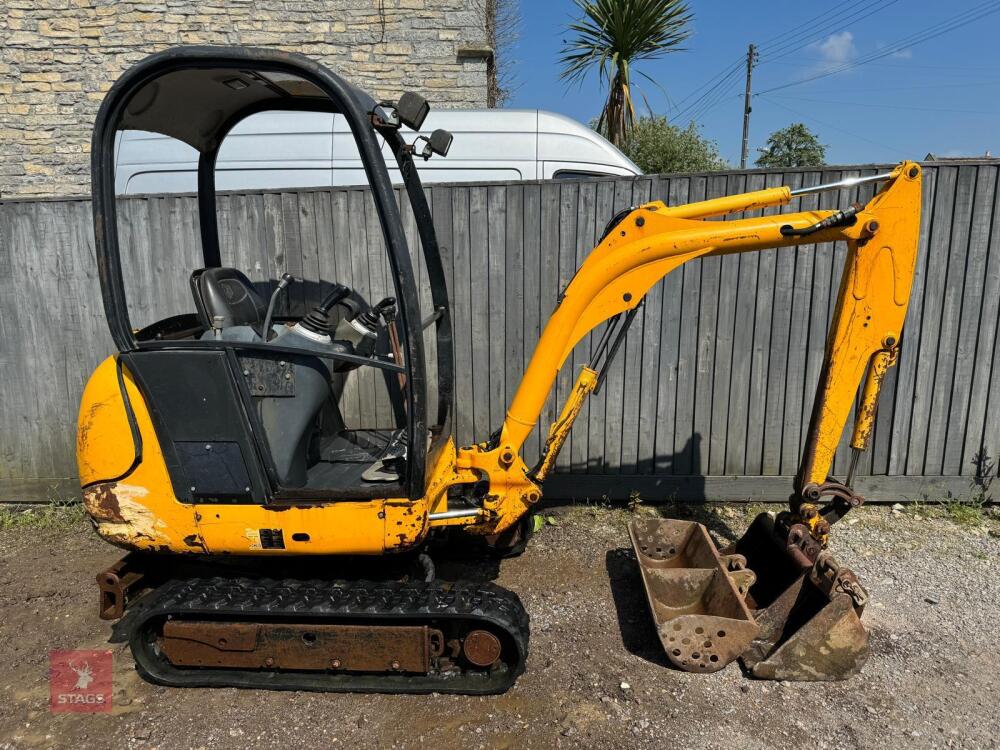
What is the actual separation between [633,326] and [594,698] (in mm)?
2633

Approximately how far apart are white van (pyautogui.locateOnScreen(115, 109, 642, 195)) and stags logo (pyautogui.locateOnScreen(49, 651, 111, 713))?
3.84 meters

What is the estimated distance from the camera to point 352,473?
10.1 feet

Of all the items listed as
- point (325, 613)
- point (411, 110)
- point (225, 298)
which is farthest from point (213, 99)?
point (325, 613)

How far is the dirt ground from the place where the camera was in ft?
8.08

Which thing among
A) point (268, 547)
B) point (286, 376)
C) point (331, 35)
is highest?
point (331, 35)

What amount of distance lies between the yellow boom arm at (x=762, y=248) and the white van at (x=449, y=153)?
2755mm

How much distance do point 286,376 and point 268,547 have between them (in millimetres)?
754

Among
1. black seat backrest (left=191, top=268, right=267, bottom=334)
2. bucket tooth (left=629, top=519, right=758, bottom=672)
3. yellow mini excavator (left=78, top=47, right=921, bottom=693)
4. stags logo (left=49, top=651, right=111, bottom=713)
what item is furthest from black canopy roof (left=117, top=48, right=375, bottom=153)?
bucket tooth (left=629, top=519, right=758, bottom=672)

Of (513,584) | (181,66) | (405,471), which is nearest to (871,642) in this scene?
(513,584)

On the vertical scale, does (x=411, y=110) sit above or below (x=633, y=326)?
above

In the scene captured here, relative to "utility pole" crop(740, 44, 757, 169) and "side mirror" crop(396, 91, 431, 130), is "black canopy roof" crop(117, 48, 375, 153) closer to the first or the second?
"side mirror" crop(396, 91, 431, 130)

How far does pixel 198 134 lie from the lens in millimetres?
3355

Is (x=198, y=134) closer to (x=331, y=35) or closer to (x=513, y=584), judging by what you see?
(x=513, y=584)

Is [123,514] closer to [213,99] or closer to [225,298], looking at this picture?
[225,298]
